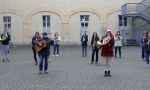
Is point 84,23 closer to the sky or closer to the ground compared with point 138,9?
closer to the ground

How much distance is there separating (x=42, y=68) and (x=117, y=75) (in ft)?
11.1

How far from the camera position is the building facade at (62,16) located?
53938mm

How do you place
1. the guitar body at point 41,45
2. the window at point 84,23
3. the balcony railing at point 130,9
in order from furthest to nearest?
→ 1. the window at point 84,23
2. the balcony railing at point 130,9
3. the guitar body at point 41,45

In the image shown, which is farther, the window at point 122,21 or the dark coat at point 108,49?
the window at point 122,21

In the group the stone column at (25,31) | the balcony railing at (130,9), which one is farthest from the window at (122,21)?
the stone column at (25,31)

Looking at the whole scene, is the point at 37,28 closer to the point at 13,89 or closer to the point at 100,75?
the point at 100,75

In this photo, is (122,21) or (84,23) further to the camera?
(122,21)

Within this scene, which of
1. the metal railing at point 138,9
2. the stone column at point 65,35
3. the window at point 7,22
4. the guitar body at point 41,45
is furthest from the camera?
the window at point 7,22

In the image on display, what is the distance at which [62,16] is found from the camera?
53.9m

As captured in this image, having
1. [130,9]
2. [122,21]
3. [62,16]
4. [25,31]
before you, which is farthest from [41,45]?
[122,21]

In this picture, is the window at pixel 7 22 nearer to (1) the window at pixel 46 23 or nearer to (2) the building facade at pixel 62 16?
(2) the building facade at pixel 62 16

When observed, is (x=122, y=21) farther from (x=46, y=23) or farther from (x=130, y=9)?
(x=46, y=23)

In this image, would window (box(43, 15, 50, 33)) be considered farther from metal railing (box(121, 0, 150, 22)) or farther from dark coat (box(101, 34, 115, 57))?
dark coat (box(101, 34, 115, 57))

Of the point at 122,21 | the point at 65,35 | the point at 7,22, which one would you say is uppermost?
the point at 122,21
